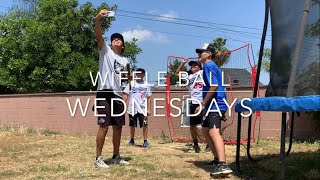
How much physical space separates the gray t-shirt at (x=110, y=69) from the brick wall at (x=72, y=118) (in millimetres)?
4230

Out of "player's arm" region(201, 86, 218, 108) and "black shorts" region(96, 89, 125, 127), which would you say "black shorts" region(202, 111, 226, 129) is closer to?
"player's arm" region(201, 86, 218, 108)

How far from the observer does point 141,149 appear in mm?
7637

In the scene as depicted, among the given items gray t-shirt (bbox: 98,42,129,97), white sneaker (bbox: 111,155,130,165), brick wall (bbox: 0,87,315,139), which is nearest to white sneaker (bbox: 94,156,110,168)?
white sneaker (bbox: 111,155,130,165)

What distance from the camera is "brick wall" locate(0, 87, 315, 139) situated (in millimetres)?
9523

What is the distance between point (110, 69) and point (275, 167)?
2645mm

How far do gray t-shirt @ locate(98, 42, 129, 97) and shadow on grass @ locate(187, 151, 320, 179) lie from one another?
5.35 ft

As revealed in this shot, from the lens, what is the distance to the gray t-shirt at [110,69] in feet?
18.6

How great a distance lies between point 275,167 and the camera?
558cm

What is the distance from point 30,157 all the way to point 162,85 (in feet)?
15.5

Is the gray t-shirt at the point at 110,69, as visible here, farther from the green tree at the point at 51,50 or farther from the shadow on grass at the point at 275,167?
the green tree at the point at 51,50

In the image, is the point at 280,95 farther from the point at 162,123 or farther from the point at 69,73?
the point at 69,73

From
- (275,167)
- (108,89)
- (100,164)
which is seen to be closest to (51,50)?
(108,89)

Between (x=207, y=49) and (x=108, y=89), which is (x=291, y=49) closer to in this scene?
(x=207, y=49)

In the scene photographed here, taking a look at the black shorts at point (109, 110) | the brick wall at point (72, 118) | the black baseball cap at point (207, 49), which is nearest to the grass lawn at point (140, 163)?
the black shorts at point (109, 110)
